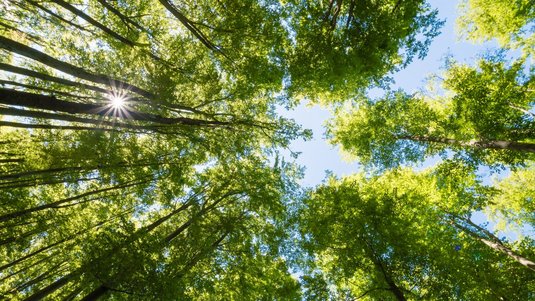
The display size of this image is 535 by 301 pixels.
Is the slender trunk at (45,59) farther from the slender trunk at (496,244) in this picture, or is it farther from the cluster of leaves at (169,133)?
the slender trunk at (496,244)

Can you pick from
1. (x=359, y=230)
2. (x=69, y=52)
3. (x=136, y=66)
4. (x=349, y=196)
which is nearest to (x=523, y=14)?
(x=349, y=196)

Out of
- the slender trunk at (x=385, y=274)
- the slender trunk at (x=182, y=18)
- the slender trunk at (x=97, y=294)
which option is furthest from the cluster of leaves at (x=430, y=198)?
the slender trunk at (x=182, y=18)

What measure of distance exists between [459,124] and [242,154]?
328 inches

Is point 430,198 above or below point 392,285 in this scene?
above

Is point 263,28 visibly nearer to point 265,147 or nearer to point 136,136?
point 265,147

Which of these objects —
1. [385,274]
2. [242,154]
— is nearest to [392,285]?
[385,274]

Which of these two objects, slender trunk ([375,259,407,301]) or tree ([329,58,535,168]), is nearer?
slender trunk ([375,259,407,301])

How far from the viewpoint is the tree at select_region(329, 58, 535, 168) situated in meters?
9.50

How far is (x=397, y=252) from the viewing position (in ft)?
26.7

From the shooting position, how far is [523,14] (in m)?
11.2

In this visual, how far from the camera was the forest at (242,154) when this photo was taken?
7.68 metres

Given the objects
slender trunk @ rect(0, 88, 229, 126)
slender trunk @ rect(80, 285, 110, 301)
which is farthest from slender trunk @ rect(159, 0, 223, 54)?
slender trunk @ rect(80, 285, 110, 301)

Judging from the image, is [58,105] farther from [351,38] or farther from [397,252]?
[397,252]

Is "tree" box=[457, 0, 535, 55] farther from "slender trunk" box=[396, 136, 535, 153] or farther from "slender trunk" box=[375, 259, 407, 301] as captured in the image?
"slender trunk" box=[375, 259, 407, 301]
